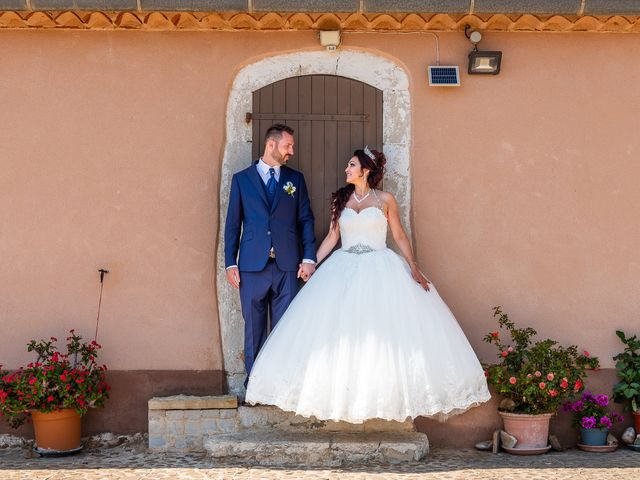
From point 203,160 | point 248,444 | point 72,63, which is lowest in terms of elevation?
point 248,444

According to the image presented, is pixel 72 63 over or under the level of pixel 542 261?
over

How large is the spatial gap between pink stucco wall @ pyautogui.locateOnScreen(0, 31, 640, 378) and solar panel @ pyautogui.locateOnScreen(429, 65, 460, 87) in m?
0.09

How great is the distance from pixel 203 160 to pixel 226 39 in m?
0.96

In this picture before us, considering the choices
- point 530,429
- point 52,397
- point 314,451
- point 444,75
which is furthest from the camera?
point 444,75

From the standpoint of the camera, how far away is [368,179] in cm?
691

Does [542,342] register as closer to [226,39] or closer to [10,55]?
[226,39]

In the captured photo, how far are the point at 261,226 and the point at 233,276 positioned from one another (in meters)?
0.42

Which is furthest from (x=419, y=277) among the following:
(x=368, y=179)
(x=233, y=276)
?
(x=233, y=276)

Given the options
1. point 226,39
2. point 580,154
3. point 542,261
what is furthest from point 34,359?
point 580,154

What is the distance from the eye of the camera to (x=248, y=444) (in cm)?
638

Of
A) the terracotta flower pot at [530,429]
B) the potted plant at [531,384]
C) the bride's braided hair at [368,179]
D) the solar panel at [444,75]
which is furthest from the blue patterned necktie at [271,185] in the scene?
the terracotta flower pot at [530,429]

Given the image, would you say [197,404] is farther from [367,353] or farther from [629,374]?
[629,374]

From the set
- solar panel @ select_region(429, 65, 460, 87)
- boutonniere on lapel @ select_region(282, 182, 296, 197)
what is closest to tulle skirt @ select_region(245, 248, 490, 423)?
boutonniere on lapel @ select_region(282, 182, 296, 197)

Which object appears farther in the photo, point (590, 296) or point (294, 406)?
point (590, 296)
